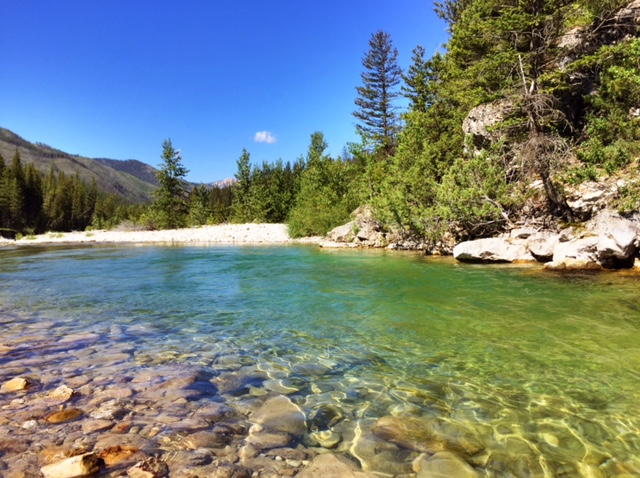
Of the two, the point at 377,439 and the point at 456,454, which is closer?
the point at 456,454

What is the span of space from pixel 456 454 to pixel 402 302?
555 centimetres

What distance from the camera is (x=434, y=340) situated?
5566 mm

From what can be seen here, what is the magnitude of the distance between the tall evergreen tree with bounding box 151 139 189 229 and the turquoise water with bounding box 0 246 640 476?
44.9 meters

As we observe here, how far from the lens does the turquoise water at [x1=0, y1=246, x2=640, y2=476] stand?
316cm

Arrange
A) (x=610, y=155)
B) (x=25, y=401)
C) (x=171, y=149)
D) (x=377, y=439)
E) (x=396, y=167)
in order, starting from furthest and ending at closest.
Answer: (x=171, y=149)
(x=396, y=167)
(x=610, y=155)
(x=25, y=401)
(x=377, y=439)

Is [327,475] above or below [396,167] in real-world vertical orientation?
below

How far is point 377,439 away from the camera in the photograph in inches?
118

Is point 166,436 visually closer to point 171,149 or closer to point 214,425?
point 214,425

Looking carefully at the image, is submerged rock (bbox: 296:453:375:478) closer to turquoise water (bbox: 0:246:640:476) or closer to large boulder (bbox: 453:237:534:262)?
turquoise water (bbox: 0:246:640:476)

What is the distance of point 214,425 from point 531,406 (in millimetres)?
2934

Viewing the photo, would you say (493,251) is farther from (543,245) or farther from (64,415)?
(64,415)

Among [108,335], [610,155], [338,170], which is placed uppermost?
[338,170]

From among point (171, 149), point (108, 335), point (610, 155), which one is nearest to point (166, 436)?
point (108, 335)

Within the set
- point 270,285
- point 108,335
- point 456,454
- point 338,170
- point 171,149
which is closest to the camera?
point 456,454
